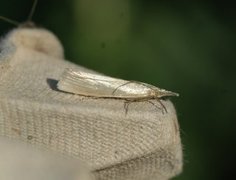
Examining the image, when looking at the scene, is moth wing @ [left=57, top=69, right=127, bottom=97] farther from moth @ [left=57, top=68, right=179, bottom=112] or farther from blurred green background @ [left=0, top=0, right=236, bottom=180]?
blurred green background @ [left=0, top=0, right=236, bottom=180]

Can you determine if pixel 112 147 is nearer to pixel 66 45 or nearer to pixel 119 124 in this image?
pixel 119 124

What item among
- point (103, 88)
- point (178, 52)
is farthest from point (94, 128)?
point (178, 52)

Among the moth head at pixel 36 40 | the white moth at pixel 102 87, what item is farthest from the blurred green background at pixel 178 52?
the white moth at pixel 102 87

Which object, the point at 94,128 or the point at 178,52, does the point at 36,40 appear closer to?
the point at 94,128

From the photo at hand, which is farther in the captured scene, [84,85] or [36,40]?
[36,40]

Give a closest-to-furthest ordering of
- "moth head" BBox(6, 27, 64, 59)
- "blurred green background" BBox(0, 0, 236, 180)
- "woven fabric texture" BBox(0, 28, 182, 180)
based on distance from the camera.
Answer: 1. "woven fabric texture" BBox(0, 28, 182, 180)
2. "moth head" BBox(6, 27, 64, 59)
3. "blurred green background" BBox(0, 0, 236, 180)

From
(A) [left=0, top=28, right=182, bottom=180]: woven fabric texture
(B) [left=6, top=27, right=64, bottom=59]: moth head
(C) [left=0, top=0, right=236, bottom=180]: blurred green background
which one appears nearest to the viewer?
(A) [left=0, top=28, right=182, bottom=180]: woven fabric texture

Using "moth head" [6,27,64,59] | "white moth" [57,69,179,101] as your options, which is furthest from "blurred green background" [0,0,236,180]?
"white moth" [57,69,179,101]

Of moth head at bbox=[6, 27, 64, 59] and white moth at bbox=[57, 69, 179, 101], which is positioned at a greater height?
white moth at bbox=[57, 69, 179, 101]

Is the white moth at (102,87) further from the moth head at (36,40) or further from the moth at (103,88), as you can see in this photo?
the moth head at (36,40)

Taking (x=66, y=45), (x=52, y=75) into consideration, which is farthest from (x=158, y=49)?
(x=52, y=75)
